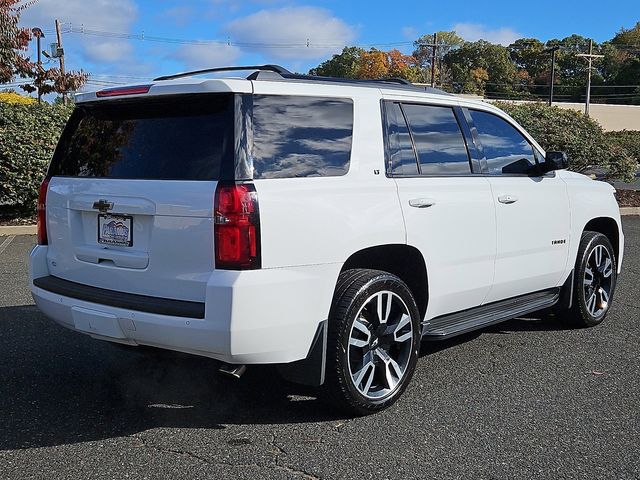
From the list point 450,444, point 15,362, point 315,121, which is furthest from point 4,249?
point 450,444

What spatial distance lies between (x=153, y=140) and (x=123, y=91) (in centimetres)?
38

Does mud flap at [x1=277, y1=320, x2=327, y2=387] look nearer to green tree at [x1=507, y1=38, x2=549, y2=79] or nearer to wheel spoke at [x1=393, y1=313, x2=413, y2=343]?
wheel spoke at [x1=393, y1=313, x2=413, y2=343]

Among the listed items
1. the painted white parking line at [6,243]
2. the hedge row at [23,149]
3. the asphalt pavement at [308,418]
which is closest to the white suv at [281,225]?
the asphalt pavement at [308,418]

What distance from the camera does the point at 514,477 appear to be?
3289mm

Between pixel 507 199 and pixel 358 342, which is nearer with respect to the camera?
pixel 358 342

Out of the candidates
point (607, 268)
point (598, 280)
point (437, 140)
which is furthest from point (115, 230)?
point (607, 268)

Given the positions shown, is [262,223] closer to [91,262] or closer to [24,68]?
[91,262]

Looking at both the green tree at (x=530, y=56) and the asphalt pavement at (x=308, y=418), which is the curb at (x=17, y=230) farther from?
the green tree at (x=530, y=56)

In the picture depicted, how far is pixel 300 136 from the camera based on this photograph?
3.77m

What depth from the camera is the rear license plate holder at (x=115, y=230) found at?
3.74 meters

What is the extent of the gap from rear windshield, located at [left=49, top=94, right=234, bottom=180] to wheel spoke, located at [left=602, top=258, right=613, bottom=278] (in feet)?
13.2

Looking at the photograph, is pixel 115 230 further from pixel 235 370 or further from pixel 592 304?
pixel 592 304

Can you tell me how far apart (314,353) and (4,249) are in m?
7.54

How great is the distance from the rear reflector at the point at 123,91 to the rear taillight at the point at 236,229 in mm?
834
